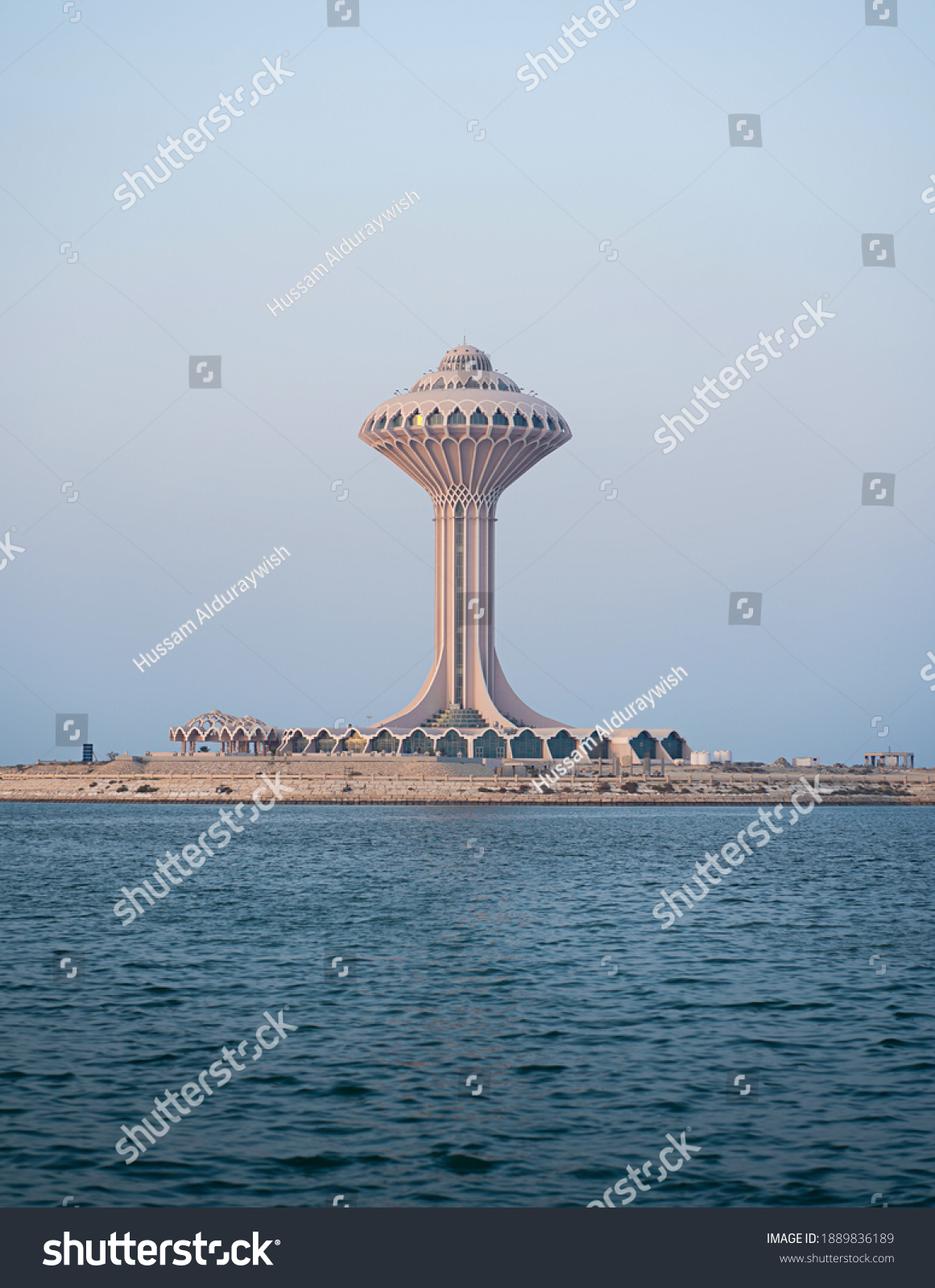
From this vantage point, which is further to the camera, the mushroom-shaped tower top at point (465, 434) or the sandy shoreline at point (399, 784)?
the mushroom-shaped tower top at point (465, 434)

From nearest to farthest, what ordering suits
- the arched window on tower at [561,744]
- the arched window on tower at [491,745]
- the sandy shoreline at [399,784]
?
the sandy shoreline at [399,784]
the arched window on tower at [561,744]
the arched window on tower at [491,745]

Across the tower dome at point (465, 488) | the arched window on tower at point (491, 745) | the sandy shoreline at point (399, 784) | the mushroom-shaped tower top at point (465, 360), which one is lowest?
the sandy shoreline at point (399, 784)

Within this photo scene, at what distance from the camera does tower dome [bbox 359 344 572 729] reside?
158500mm

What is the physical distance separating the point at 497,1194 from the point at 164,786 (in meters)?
115

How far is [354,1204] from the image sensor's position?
45.3 ft

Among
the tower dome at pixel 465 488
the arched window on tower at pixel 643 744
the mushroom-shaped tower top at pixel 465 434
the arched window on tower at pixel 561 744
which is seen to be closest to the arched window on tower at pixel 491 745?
the tower dome at pixel 465 488

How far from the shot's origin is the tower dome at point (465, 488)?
520ft

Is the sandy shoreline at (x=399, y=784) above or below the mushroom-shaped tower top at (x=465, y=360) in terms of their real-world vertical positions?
below

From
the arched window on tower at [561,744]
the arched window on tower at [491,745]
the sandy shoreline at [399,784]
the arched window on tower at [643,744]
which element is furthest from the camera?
the arched window on tower at [643,744]

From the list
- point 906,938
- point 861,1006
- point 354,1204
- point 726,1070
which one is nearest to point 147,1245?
point 354,1204

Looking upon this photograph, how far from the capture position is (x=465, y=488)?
162125 millimetres

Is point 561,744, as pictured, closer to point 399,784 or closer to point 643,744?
point 643,744

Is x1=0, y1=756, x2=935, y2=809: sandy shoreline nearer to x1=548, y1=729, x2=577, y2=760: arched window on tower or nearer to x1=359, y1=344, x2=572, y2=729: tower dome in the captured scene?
x1=548, y1=729, x2=577, y2=760: arched window on tower

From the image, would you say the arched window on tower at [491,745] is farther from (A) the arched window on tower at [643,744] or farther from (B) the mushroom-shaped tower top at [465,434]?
(B) the mushroom-shaped tower top at [465,434]
